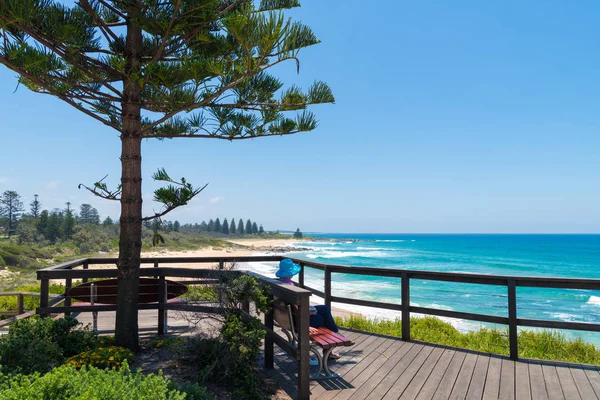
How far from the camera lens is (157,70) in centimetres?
378

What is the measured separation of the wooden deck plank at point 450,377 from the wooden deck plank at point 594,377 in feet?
Answer: 3.68

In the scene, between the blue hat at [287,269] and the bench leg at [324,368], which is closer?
the bench leg at [324,368]

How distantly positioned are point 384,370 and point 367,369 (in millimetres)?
168

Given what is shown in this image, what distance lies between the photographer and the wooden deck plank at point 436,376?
3.40 m

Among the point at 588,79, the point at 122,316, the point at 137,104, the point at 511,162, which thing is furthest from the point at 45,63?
the point at 511,162

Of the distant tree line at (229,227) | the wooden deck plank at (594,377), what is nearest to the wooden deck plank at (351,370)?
the wooden deck plank at (594,377)

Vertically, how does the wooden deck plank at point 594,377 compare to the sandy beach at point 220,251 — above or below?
above

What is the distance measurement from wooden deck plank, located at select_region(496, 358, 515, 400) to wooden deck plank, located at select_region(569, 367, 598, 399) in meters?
0.52

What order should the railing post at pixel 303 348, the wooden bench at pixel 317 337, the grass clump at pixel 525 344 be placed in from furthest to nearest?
the grass clump at pixel 525 344 → the wooden bench at pixel 317 337 → the railing post at pixel 303 348

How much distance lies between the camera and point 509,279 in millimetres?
4344

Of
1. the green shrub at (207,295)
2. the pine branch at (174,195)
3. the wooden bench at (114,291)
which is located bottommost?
the wooden bench at (114,291)

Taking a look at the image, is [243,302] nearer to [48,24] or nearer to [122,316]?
[122,316]

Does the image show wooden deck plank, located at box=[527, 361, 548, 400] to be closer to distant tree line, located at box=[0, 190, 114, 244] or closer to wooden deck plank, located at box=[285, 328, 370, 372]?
wooden deck plank, located at box=[285, 328, 370, 372]

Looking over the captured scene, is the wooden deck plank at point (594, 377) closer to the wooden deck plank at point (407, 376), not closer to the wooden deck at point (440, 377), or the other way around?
the wooden deck at point (440, 377)
